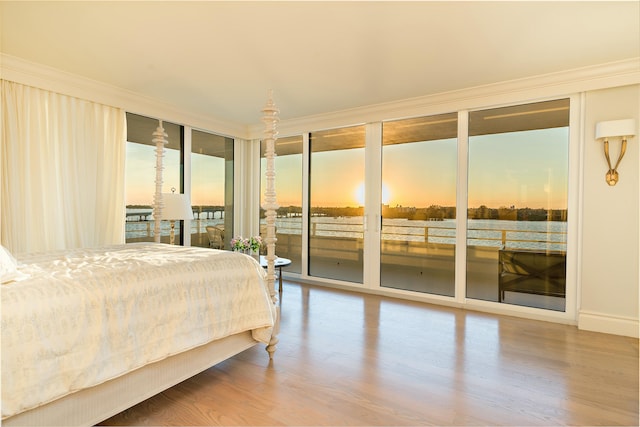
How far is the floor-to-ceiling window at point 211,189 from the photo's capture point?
16.5 feet

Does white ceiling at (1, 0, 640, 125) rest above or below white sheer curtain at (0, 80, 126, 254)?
above

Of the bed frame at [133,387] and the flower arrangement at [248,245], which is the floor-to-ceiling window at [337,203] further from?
the bed frame at [133,387]

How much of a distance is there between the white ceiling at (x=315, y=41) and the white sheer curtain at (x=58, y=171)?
405 millimetres

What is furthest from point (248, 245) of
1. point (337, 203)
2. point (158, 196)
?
point (337, 203)

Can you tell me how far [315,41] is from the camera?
8.84 feet

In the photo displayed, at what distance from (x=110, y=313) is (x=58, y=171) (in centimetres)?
248

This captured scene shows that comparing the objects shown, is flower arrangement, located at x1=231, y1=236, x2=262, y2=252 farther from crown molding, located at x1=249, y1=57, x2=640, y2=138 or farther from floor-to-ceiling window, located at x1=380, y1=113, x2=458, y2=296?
crown molding, located at x1=249, y1=57, x2=640, y2=138

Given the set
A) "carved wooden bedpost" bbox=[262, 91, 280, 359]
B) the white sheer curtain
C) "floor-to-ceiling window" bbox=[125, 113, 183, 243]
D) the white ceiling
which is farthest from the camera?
"floor-to-ceiling window" bbox=[125, 113, 183, 243]

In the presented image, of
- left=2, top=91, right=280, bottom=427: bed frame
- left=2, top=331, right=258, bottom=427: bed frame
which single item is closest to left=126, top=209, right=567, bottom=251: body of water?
left=2, top=91, right=280, bottom=427: bed frame

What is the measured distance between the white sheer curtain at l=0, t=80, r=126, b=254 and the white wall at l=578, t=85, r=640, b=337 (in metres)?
5.09

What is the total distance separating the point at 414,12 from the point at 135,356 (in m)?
2.76

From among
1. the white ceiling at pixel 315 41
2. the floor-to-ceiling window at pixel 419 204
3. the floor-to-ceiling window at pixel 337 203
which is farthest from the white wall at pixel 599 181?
the floor-to-ceiling window at pixel 337 203

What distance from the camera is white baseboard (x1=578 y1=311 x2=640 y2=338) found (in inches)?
123

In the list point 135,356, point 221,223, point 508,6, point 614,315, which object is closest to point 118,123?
point 221,223
